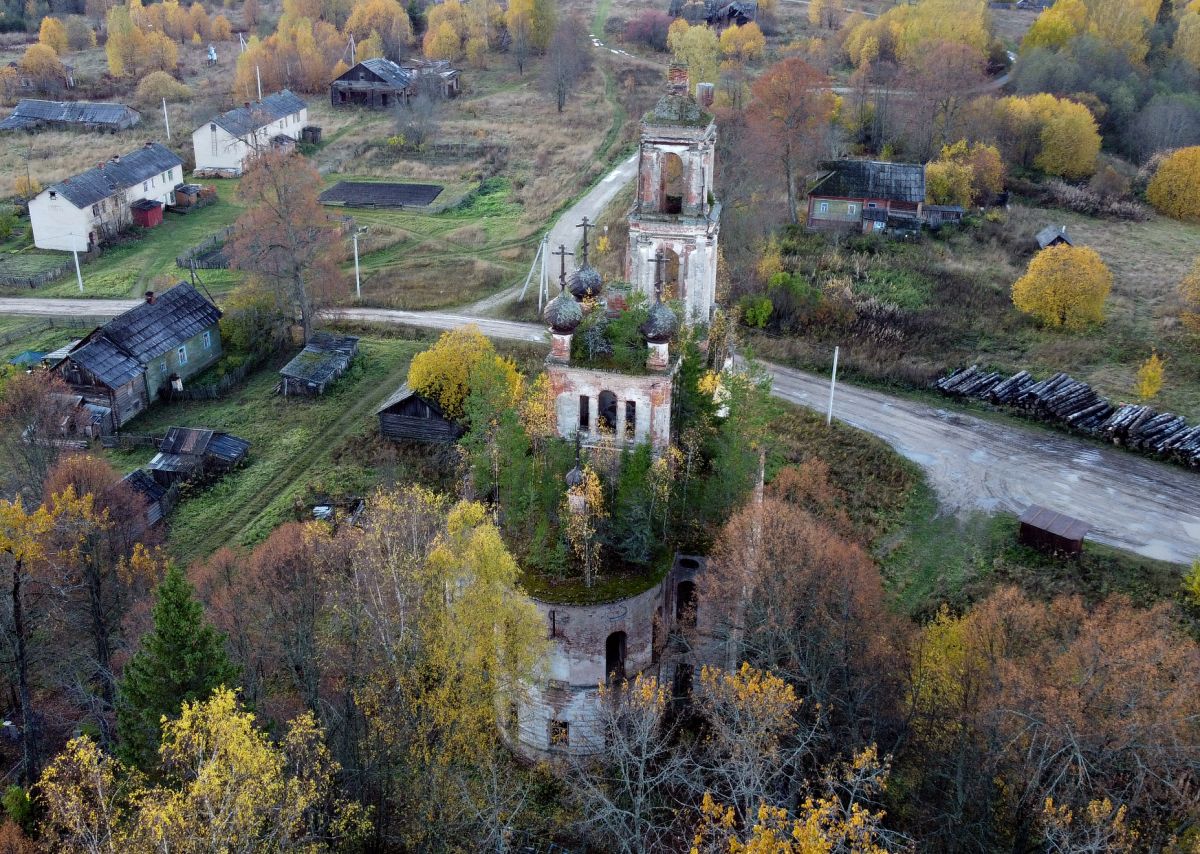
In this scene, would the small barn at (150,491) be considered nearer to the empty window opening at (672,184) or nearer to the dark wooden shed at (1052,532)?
the empty window opening at (672,184)

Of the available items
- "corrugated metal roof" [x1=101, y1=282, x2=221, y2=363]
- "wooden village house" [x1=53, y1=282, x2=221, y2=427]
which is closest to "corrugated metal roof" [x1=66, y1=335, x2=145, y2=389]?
"wooden village house" [x1=53, y1=282, x2=221, y2=427]

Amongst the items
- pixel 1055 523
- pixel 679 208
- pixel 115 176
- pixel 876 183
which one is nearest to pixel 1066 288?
pixel 876 183

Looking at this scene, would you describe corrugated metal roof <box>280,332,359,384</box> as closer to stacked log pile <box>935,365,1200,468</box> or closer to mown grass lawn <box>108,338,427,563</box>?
mown grass lawn <box>108,338,427,563</box>

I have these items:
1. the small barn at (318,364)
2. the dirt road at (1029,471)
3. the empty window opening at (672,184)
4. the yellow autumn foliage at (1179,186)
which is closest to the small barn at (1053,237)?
the yellow autumn foliage at (1179,186)

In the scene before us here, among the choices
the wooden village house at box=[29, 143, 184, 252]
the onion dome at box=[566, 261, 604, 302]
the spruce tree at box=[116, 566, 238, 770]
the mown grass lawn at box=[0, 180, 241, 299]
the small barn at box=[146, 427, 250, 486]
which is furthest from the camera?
the wooden village house at box=[29, 143, 184, 252]

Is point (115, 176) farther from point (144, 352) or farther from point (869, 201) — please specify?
point (869, 201)

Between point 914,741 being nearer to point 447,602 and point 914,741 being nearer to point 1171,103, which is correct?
point 447,602
